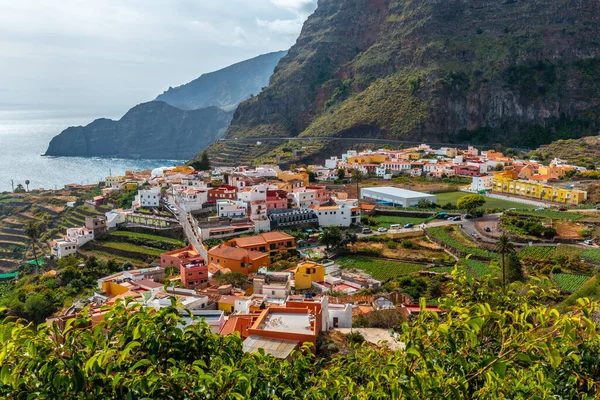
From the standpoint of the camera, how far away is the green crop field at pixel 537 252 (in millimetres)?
24625

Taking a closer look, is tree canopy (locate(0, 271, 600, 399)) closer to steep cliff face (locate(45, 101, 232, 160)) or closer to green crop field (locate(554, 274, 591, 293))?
green crop field (locate(554, 274, 591, 293))

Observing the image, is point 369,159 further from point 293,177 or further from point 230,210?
point 230,210

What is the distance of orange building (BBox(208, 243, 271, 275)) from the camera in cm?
2417

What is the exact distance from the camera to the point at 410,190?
42875 millimetres

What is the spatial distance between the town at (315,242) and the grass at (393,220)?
0.14m

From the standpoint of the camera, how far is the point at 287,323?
12406 millimetres

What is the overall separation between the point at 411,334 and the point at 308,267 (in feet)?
57.9

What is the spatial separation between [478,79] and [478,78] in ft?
0.59

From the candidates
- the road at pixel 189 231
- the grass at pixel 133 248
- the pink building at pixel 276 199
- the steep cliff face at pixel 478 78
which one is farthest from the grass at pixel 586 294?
the steep cliff face at pixel 478 78

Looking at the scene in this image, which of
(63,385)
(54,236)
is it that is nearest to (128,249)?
(54,236)

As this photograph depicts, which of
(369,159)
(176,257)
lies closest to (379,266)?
(176,257)

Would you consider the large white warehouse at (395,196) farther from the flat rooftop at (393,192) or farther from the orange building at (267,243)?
the orange building at (267,243)

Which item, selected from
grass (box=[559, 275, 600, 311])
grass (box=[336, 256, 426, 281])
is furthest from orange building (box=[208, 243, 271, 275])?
grass (box=[559, 275, 600, 311])

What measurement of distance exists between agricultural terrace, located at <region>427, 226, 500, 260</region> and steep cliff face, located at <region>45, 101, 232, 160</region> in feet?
382
